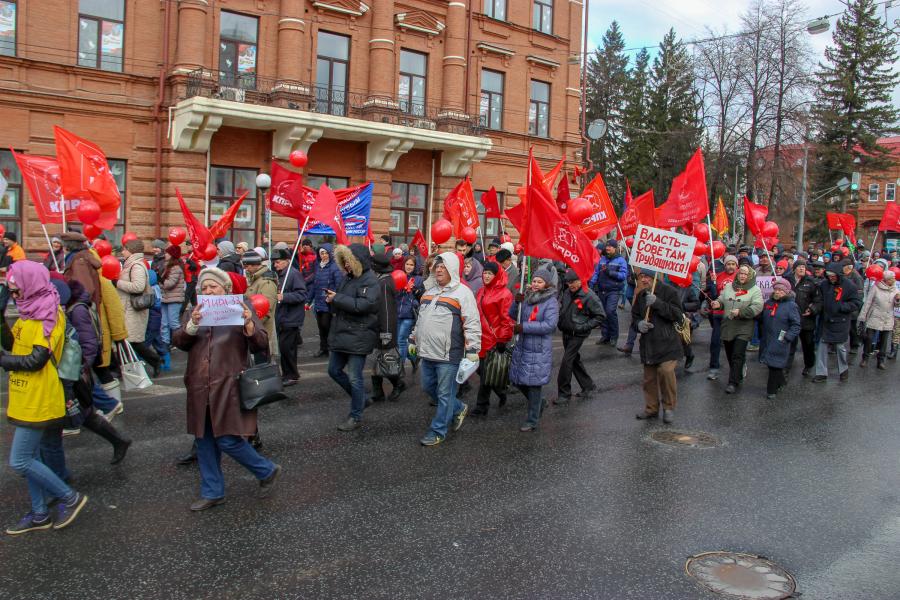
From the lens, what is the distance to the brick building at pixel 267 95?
1698 centimetres

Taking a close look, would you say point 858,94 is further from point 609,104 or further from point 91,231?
point 91,231

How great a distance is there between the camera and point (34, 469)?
186 inches

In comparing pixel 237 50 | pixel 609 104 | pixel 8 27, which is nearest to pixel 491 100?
pixel 237 50

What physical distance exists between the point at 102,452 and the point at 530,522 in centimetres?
374

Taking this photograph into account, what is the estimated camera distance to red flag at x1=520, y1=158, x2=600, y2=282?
327 inches

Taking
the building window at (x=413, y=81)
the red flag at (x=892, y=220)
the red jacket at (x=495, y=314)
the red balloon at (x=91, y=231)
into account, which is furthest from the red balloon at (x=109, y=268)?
the red flag at (x=892, y=220)

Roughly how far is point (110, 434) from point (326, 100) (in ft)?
53.5

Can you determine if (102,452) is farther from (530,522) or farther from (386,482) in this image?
(530,522)

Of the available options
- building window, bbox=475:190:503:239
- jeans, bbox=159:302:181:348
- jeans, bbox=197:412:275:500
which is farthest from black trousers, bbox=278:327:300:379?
building window, bbox=475:190:503:239

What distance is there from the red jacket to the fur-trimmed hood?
1.33 meters

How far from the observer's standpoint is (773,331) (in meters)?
10.1

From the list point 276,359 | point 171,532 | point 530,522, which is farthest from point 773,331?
point 171,532

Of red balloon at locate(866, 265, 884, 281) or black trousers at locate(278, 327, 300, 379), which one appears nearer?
black trousers at locate(278, 327, 300, 379)

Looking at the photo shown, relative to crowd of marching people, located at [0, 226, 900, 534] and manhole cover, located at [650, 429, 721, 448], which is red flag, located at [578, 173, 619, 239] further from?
manhole cover, located at [650, 429, 721, 448]
